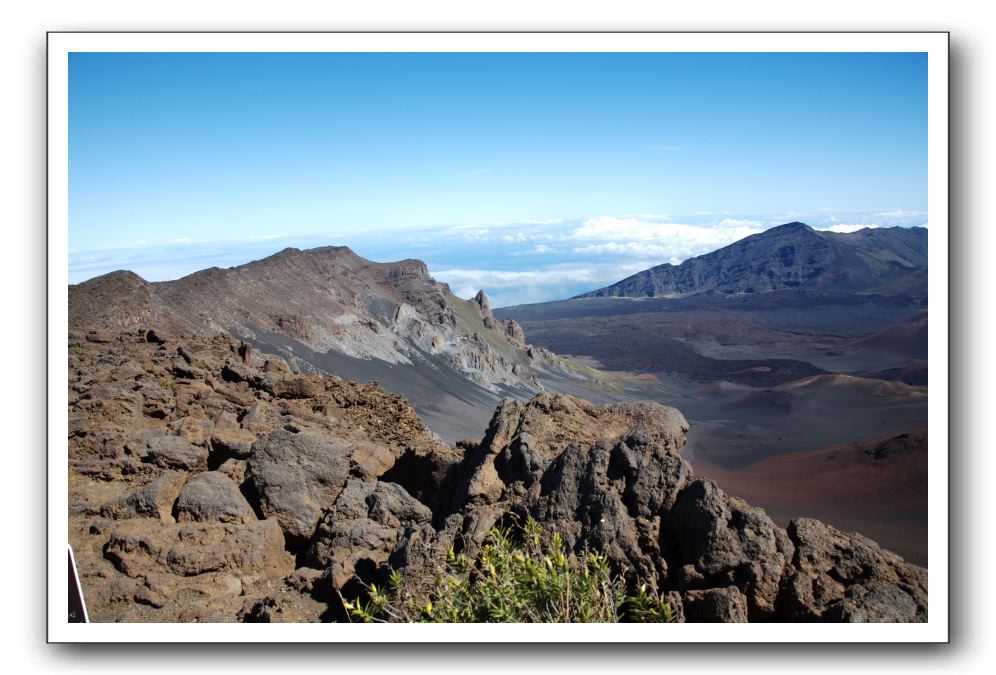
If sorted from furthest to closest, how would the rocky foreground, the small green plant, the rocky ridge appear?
1. the rocky ridge
2. the rocky foreground
3. the small green plant

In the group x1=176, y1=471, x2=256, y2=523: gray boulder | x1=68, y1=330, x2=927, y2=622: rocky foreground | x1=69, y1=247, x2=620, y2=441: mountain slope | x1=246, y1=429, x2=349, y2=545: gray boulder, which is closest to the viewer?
x1=68, y1=330, x2=927, y2=622: rocky foreground

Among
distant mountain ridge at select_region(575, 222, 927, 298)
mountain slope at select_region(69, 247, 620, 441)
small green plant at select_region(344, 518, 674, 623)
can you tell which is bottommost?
small green plant at select_region(344, 518, 674, 623)

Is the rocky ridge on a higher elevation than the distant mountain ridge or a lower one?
lower

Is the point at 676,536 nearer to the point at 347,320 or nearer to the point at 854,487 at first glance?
the point at 854,487

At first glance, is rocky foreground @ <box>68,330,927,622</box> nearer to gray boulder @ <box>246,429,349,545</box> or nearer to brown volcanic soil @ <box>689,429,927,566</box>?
gray boulder @ <box>246,429,349,545</box>

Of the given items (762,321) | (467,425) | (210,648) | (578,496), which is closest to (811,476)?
(467,425)

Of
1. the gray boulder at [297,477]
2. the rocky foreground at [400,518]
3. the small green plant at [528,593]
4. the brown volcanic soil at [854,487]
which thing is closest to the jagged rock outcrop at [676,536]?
the rocky foreground at [400,518]

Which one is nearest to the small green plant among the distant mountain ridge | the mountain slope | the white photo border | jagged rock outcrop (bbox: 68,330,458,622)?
the white photo border
